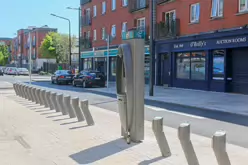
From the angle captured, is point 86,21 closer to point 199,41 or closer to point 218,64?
point 199,41

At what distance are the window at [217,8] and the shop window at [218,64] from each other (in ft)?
7.43

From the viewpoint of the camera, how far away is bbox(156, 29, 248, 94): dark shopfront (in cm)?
2120

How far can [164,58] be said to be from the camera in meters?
29.5

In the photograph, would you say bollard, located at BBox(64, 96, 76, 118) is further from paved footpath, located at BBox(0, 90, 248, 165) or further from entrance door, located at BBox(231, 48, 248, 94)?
entrance door, located at BBox(231, 48, 248, 94)

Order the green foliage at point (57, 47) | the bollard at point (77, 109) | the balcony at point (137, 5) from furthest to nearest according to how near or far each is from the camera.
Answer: the green foliage at point (57, 47) → the balcony at point (137, 5) → the bollard at point (77, 109)

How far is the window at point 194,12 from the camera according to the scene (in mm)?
25072

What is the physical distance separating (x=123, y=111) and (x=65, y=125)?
9.07 feet

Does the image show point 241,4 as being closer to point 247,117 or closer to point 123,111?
point 247,117

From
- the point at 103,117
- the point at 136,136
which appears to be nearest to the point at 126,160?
the point at 136,136

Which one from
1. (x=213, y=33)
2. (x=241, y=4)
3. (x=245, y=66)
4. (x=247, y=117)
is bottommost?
(x=247, y=117)

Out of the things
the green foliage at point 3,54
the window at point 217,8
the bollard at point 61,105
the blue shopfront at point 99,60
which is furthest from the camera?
the green foliage at point 3,54

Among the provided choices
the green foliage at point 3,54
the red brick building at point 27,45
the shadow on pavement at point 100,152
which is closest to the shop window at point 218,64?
the shadow on pavement at point 100,152

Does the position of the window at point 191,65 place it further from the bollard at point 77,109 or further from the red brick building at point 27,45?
the red brick building at point 27,45

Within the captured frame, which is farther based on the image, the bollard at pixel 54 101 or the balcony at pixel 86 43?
the balcony at pixel 86 43
